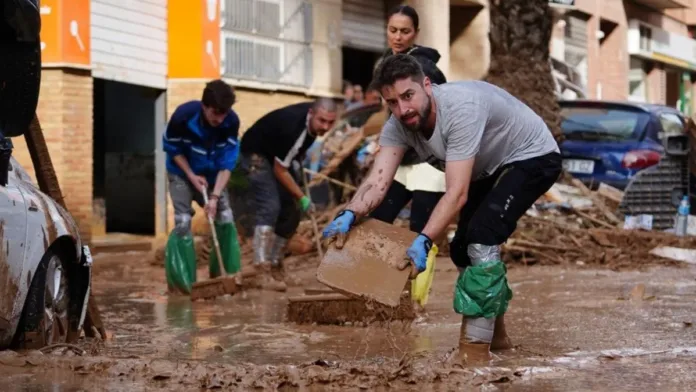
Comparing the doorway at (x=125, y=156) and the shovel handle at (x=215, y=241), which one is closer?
the shovel handle at (x=215, y=241)

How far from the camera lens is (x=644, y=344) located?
24.7 ft

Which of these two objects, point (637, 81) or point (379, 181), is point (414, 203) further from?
point (637, 81)

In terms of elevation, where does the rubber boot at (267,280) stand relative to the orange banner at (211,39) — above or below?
below

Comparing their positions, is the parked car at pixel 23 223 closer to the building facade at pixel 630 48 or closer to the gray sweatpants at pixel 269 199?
the gray sweatpants at pixel 269 199

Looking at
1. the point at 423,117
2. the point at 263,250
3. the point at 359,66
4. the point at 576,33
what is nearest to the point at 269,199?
the point at 263,250

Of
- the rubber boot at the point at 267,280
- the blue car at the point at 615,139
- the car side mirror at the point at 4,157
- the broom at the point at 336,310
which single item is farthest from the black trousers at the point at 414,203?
the blue car at the point at 615,139

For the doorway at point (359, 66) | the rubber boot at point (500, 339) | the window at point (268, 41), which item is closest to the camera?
the rubber boot at point (500, 339)

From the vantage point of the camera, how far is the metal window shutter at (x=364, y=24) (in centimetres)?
2309

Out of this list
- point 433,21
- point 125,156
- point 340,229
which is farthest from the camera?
point 433,21

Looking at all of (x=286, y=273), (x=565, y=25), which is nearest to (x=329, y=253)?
(x=286, y=273)

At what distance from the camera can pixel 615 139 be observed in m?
16.1

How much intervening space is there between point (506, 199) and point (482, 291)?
18.2 inches

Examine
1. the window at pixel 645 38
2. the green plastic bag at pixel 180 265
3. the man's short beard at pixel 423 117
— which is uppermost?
the window at pixel 645 38

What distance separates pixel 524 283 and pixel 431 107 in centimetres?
548
